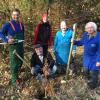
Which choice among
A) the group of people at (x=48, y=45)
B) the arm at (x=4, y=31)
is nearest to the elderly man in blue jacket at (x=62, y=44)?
the group of people at (x=48, y=45)

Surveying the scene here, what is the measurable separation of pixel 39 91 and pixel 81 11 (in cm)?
A: 441

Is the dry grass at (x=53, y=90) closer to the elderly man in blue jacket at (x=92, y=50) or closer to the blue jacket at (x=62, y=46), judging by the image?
the elderly man in blue jacket at (x=92, y=50)

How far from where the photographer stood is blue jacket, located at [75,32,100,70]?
6.82 metres

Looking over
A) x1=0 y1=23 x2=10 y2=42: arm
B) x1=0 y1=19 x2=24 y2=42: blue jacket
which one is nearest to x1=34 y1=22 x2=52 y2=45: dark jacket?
x1=0 y1=19 x2=24 y2=42: blue jacket

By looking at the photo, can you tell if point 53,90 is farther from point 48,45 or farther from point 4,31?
point 4,31

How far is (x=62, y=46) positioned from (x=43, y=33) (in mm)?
571

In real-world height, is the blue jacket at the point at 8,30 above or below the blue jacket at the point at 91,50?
above

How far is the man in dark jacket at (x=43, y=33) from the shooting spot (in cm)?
775

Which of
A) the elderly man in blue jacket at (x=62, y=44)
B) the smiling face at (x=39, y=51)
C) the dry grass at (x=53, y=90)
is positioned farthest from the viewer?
the elderly man in blue jacket at (x=62, y=44)

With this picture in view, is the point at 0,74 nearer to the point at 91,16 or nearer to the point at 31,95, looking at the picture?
the point at 31,95

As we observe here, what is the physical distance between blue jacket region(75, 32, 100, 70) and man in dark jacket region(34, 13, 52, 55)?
1066 millimetres

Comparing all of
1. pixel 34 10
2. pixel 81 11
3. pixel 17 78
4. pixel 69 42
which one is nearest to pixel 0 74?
pixel 17 78

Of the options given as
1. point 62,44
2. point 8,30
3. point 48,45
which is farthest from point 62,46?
point 8,30

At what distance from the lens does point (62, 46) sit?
7.61m
